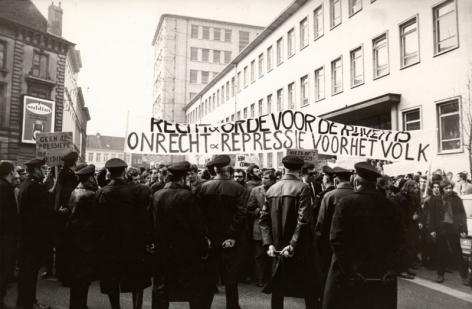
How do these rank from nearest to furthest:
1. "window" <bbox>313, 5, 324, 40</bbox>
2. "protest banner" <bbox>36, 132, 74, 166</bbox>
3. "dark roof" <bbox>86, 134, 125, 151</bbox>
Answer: "protest banner" <bbox>36, 132, 74, 166</bbox> → "window" <bbox>313, 5, 324, 40</bbox> → "dark roof" <bbox>86, 134, 125, 151</bbox>

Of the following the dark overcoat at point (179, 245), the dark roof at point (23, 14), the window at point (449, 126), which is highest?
the dark roof at point (23, 14)

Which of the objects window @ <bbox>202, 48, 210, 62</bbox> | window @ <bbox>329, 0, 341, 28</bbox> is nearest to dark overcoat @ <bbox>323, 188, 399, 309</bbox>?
window @ <bbox>329, 0, 341, 28</bbox>

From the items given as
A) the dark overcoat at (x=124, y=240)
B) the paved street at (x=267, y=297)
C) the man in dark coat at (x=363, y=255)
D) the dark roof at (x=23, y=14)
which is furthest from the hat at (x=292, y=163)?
the dark roof at (x=23, y=14)

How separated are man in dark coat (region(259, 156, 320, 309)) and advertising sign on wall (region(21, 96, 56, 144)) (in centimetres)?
3116

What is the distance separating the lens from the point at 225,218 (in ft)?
18.0

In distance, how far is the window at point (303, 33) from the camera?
88.9 ft

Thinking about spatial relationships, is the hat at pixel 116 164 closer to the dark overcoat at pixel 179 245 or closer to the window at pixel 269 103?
the dark overcoat at pixel 179 245

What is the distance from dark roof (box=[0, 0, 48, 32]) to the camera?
3253cm

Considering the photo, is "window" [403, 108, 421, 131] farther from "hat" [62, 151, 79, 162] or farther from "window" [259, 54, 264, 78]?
"window" [259, 54, 264, 78]

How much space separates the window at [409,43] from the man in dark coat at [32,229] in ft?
51.6

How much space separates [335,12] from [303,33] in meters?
4.36

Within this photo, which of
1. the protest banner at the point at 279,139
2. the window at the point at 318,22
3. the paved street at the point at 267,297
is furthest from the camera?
the window at the point at 318,22

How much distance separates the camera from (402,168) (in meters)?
9.64

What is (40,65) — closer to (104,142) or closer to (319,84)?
(319,84)
